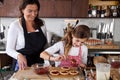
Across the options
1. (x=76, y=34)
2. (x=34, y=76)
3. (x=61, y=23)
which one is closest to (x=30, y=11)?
(x=76, y=34)

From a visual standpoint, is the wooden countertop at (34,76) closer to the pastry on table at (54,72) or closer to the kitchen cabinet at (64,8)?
the pastry on table at (54,72)

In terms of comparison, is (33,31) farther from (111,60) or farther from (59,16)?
(59,16)

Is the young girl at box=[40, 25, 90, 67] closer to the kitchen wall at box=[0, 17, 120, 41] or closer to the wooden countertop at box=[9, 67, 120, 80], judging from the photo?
the wooden countertop at box=[9, 67, 120, 80]

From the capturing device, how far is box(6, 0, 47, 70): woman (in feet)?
7.59

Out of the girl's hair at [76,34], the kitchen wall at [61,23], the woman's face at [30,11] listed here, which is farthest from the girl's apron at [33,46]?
the kitchen wall at [61,23]

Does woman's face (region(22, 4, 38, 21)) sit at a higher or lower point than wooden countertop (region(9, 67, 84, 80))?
higher

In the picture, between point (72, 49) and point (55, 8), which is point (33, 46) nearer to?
point (72, 49)

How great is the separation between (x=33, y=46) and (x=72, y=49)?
0.38 m

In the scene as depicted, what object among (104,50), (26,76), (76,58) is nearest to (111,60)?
(76,58)

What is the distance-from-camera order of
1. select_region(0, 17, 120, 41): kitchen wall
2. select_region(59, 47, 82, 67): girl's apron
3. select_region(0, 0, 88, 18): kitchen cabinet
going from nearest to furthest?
select_region(59, 47, 82, 67): girl's apron < select_region(0, 0, 88, 18): kitchen cabinet < select_region(0, 17, 120, 41): kitchen wall

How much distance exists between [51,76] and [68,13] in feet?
6.31

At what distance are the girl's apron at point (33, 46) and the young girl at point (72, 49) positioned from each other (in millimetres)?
138

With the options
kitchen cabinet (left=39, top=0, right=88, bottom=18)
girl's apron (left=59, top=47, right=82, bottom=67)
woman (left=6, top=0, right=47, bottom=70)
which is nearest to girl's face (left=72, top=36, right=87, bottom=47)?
girl's apron (left=59, top=47, right=82, bottom=67)

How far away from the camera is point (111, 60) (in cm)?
216
